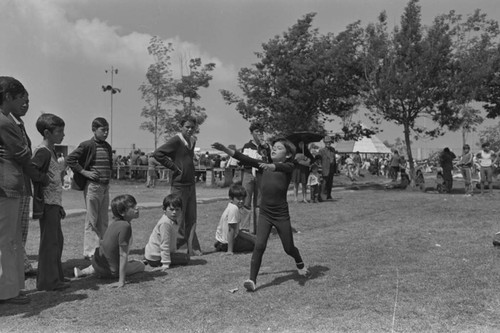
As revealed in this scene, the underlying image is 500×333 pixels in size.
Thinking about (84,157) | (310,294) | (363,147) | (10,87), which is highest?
(363,147)

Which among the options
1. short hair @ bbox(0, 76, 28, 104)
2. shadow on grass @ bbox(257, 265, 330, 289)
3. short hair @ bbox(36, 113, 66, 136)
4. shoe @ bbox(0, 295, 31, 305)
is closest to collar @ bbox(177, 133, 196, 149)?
short hair @ bbox(36, 113, 66, 136)

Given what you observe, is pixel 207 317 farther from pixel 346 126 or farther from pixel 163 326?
pixel 346 126

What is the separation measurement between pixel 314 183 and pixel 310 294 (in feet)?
32.1

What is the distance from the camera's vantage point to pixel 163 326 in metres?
4.39

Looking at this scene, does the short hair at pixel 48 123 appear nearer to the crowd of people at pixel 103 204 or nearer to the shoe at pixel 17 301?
the crowd of people at pixel 103 204

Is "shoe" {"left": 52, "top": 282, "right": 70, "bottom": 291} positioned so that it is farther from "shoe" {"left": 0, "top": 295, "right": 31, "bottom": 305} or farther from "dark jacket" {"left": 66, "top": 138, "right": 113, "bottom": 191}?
"dark jacket" {"left": 66, "top": 138, "right": 113, "bottom": 191}

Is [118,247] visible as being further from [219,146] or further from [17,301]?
[219,146]

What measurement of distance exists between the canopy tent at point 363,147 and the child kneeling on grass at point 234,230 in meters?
42.4

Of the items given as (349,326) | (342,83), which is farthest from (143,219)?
(342,83)

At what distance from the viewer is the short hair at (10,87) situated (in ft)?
16.7

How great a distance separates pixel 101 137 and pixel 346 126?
63.6 feet

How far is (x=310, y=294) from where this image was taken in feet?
17.0

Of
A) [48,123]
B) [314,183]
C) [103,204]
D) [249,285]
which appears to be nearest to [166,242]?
[103,204]

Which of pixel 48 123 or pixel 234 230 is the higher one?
pixel 48 123
